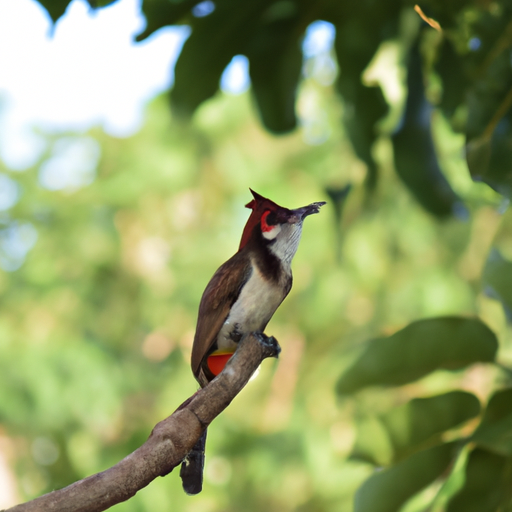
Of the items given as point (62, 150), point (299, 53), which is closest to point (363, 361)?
point (299, 53)

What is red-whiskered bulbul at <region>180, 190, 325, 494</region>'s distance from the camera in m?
0.51

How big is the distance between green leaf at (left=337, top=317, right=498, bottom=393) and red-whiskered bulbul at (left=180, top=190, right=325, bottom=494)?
513mm

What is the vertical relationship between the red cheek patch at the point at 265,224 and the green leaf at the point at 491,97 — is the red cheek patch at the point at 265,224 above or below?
above

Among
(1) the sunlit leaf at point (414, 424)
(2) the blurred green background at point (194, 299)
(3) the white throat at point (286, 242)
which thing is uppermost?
(3) the white throat at point (286, 242)

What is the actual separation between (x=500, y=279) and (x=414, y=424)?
0.89 ft

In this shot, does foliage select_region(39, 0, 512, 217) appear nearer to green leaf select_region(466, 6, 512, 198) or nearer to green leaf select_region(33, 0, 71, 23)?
green leaf select_region(466, 6, 512, 198)

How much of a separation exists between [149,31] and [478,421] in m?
0.85

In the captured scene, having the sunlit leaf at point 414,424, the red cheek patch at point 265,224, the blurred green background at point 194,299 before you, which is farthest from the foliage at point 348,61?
the blurred green background at point 194,299

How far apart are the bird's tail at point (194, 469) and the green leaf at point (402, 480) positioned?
49 centimetres

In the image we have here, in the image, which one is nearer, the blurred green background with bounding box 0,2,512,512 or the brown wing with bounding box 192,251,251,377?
the brown wing with bounding box 192,251,251,377

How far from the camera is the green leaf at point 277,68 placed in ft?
3.75

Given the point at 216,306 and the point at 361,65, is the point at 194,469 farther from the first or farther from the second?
the point at 361,65

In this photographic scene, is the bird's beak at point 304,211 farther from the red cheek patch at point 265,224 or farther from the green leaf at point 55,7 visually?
the green leaf at point 55,7

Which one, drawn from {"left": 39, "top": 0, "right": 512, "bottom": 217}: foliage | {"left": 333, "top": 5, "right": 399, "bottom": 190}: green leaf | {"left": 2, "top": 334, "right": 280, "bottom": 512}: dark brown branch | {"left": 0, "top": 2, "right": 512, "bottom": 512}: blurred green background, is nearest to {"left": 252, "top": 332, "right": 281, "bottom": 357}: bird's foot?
{"left": 2, "top": 334, "right": 280, "bottom": 512}: dark brown branch
